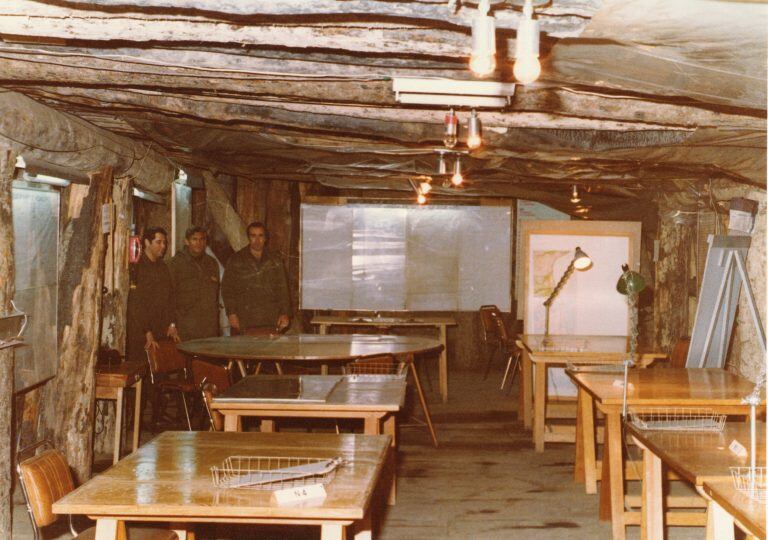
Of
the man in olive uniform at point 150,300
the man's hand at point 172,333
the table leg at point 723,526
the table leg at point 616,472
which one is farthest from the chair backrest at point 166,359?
the table leg at point 723,526

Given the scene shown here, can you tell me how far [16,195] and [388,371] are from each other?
2831 mm

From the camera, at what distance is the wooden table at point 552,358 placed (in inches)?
243

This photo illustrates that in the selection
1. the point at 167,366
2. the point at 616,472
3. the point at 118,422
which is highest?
the point at 167,366

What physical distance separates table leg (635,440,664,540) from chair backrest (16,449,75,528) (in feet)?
8.69

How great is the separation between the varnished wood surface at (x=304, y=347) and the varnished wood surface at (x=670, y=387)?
1.64m

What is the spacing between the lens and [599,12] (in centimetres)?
231

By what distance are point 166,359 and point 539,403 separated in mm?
3080

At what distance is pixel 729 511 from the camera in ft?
8.71

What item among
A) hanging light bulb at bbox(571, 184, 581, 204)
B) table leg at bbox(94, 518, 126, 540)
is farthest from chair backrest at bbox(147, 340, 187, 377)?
hanging light bulb at bbox(571, 184, 581, 204)

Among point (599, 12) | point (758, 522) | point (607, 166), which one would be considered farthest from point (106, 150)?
point (758, 522)

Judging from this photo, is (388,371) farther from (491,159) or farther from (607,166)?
(607,166)

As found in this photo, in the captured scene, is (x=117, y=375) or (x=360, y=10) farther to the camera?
(x=117, y=375)

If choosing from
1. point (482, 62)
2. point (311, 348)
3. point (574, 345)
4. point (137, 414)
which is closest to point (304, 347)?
point (311, 348)

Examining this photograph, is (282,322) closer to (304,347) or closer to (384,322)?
(384,322)
